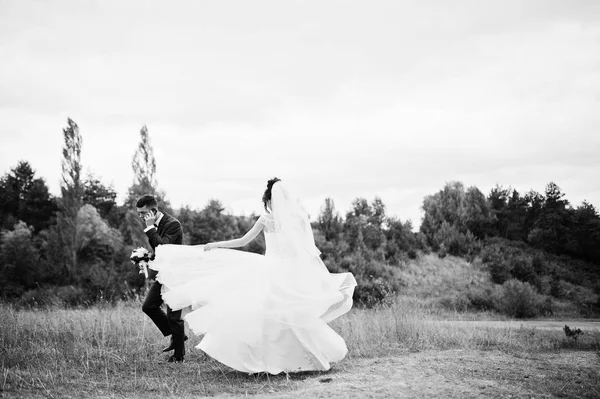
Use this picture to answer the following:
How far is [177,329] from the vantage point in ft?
23.5

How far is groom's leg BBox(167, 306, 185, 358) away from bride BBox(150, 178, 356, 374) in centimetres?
49

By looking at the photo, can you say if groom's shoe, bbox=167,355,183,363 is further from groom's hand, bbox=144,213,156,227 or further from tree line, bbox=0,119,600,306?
tree line, bbox=0,119,600,306

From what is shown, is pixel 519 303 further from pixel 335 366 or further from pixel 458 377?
pixel 335 366

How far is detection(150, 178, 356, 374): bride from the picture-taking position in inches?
240

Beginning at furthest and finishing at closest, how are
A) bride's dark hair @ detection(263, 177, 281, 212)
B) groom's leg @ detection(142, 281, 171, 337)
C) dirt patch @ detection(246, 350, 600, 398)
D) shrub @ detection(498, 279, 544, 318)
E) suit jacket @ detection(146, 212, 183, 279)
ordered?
shrub @ detection(498, 279, 544, 318)
suit jacket @ detection(146, 212, 183, 279)
groom's leg @ detection(142, 281, 171, 337)
bride's dark hair @ detection(263, 177, 281, 212)
dirt patch @ detection(246, 350, 600, 398)

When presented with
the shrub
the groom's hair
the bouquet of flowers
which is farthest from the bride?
the shrub

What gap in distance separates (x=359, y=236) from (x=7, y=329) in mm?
20665

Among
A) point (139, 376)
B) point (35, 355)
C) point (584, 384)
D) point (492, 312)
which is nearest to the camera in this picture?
point (584, 384)

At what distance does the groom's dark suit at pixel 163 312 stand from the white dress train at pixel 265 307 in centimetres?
43

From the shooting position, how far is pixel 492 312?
1769 centimetres

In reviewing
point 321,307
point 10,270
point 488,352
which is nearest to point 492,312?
point 488,352

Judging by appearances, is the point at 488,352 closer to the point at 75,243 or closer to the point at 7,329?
the point at 7,329

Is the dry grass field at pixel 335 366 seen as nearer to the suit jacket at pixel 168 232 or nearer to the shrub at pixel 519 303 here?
the suit jacket at pixel 168 232

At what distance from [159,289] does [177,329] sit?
2.28ft
